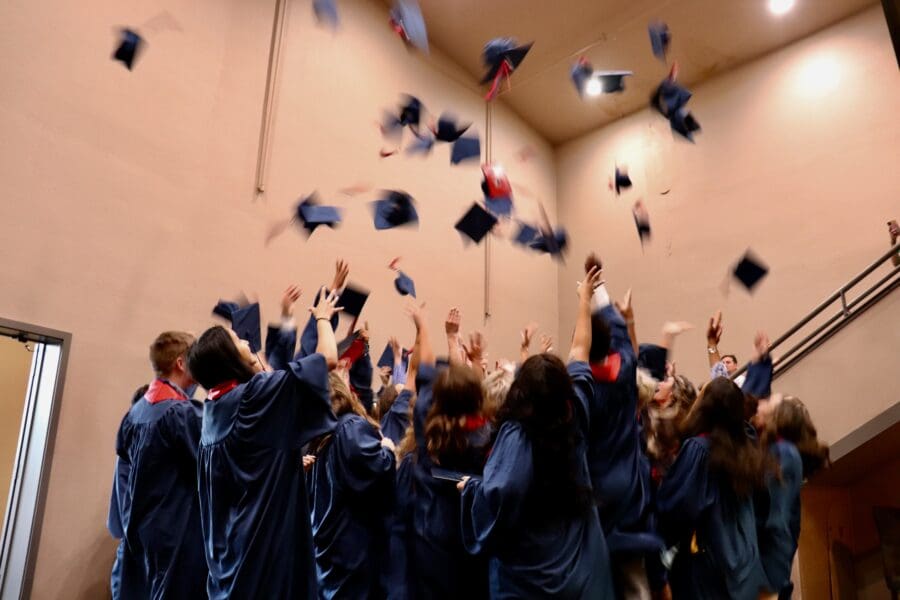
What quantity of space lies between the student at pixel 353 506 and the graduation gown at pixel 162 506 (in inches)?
20.2

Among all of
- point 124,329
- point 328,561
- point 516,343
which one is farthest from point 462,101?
point 328,561

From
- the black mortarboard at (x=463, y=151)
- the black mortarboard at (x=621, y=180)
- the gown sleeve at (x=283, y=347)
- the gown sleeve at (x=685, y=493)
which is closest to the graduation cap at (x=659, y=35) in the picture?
the black mortarboard at (x=621, y=180)

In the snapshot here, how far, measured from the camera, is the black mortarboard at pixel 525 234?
6911 mm

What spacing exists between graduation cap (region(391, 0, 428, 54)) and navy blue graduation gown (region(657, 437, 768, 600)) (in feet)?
13.7

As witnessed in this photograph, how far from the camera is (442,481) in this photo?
225 centimetres

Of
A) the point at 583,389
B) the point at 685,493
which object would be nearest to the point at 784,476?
the point at 685,493

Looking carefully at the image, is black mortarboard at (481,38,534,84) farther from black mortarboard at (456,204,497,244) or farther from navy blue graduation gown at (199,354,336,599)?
navy blue graduation gown at (199,354,336,599)

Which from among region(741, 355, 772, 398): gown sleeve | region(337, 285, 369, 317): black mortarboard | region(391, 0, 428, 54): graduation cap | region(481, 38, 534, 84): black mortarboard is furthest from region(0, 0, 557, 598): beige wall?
region(741, 355, 772, 398): gown sleeve

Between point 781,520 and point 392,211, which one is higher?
point 392,211

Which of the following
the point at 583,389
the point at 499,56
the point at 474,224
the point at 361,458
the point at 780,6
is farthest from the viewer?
the point at 780,6

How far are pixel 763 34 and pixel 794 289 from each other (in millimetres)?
2456

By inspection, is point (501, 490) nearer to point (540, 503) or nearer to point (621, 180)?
point (540, 503)

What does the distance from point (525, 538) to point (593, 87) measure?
20.9ft

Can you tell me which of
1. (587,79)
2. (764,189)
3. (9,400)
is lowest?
(9,400)
